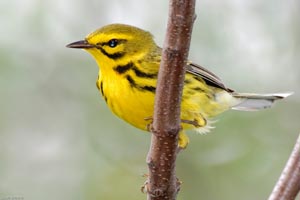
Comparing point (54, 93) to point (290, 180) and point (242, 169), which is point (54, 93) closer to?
point (242, 169)

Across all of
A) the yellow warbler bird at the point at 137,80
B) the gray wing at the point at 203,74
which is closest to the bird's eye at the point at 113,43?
the yellow warbler bird at the point at 137,80

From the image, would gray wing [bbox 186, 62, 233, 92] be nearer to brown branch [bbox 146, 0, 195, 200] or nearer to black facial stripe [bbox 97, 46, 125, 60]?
black facial stripe [bbox 97, 46, 125, 60]

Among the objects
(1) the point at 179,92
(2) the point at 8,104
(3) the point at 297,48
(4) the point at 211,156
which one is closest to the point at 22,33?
(2) the point at 8,104

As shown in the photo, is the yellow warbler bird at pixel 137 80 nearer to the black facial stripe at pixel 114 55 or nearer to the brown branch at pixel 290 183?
the black facial stripe at pixel 114 55

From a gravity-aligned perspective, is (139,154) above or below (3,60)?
below

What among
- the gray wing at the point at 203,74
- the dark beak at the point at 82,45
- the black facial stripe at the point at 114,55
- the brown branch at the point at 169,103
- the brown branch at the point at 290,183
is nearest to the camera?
the brown branch at the point at 169,103

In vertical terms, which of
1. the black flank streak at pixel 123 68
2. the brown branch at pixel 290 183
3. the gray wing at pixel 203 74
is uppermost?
the gray wing at pixel 203 74
